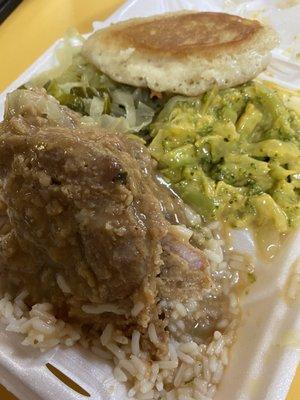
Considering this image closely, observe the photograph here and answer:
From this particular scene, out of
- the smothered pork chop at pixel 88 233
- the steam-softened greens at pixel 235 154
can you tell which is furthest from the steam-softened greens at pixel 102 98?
the smothered pork chop at pixel 88 233

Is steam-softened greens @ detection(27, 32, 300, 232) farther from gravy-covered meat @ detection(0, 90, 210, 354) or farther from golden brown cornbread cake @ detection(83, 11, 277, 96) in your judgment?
gravy-covered meat @ detection(0, 90, 210, 354)

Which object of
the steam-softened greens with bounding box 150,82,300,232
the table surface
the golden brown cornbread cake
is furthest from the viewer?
the table surface

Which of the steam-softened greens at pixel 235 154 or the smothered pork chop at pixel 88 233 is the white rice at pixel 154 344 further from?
the steam-softened greens at pixel 235 154

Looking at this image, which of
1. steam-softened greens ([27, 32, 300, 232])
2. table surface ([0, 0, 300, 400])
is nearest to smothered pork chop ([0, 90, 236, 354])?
steam-softened greens ([27, 32, 300, 232])

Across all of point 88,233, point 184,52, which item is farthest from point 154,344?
point 184,52

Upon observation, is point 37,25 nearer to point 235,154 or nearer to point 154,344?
point 235,154

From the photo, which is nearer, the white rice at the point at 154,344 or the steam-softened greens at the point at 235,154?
the white rice at the point at 154,344
